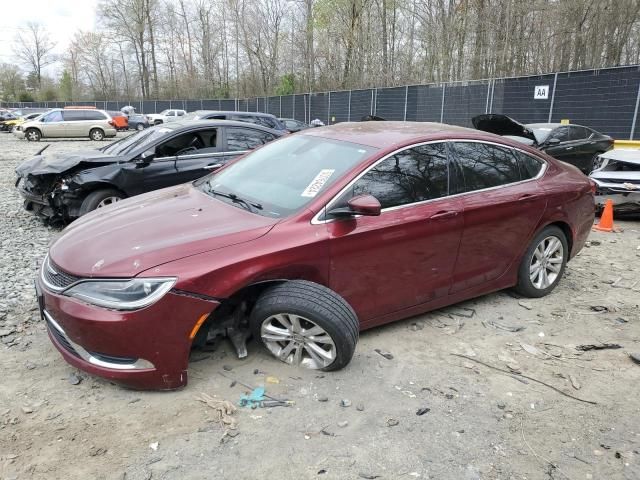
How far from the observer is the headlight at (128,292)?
2.81 meters

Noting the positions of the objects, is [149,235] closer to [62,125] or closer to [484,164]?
[484,164]

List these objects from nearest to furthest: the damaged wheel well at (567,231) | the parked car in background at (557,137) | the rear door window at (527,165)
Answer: the rear door window at (527,165) < the damaged wheel well at (567,231) < the parked car in background at (557,137)

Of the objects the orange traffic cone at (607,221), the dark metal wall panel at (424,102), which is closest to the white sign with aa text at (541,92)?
the dark metal wall panel at (424,102)

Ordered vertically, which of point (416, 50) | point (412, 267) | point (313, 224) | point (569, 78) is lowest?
point (412, 267)

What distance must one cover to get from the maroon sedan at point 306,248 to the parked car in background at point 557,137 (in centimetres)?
584

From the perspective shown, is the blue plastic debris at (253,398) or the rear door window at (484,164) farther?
the rear door window at (484,164)

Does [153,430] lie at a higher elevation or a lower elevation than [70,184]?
lower

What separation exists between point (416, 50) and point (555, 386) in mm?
31718

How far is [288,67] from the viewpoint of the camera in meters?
44.2

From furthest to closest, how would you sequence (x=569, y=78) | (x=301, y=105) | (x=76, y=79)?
(x=76, y=79), (x=301, y=105), (x=569, y=78)

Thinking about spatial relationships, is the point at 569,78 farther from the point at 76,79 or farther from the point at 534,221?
the point at 76,79

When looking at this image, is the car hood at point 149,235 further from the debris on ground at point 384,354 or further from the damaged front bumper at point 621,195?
the damaged front bumper at point 621,195

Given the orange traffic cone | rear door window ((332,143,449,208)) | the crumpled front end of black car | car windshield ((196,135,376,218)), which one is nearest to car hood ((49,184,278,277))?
car windshield ((196,135,376,218))

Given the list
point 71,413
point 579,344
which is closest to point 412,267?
point 579,344
